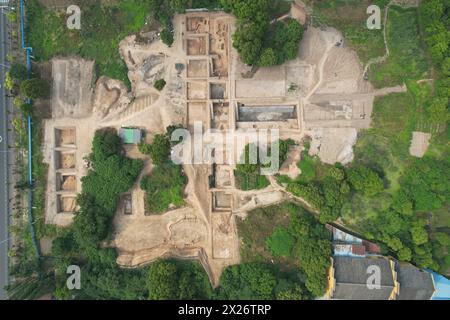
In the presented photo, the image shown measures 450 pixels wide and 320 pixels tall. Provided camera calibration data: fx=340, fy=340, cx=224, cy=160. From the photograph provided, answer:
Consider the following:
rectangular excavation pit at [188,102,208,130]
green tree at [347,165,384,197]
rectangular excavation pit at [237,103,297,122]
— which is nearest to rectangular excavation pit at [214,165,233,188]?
rectangular excavation pit at [188,102,208,130]

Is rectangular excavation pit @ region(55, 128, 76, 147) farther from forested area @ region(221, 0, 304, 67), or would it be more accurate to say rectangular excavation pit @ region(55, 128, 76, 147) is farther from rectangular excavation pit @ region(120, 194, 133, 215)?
forested area @ region(221, 0, 304, 67)

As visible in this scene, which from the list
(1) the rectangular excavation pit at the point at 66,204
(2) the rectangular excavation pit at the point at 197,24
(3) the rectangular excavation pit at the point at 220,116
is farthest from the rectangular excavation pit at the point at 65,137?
(2) the rectangular excavation pit at the point at 197,24

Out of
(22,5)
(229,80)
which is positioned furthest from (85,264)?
(22,5)

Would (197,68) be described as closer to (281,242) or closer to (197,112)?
(197,112)

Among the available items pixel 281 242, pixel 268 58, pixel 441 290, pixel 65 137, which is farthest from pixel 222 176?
pixel 441 290

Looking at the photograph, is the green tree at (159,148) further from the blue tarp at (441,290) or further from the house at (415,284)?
the blue tarp at (441,290)

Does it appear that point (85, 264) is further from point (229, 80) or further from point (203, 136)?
point (229, 80)
